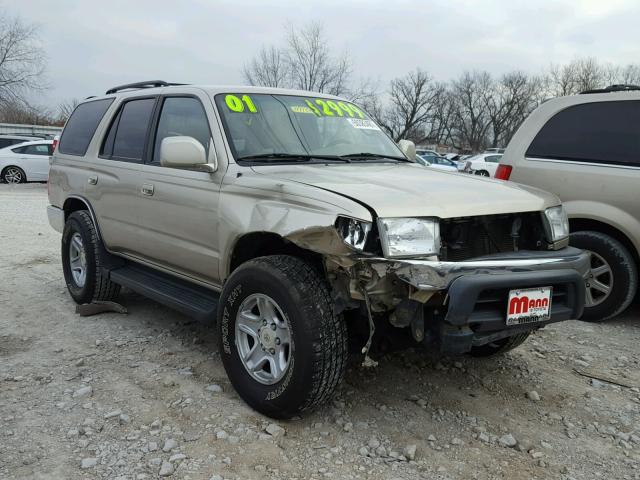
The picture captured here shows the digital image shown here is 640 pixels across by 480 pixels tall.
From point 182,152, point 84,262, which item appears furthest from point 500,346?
point 84,262

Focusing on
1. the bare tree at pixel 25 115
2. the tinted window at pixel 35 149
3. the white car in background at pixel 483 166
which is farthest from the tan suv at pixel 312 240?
the bare tree at pixel 25 115

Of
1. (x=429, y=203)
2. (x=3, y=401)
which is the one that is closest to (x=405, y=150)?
(x=429, y=203)

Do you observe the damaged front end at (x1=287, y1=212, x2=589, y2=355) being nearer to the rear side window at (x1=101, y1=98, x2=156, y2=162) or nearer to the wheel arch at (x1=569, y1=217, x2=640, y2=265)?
the rear side window at (x1=101, y1=98, x2=156, y2=162)

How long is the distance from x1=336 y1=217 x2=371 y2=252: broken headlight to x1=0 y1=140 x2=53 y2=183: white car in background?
17654 mm

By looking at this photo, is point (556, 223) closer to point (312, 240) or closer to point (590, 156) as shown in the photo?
point (312, 240)

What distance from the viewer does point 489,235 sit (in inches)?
121

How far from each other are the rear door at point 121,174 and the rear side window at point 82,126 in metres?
0.29

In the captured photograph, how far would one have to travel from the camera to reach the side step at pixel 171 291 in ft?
11.7

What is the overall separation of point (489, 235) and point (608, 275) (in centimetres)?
230

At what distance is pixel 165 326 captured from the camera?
453 centimetres

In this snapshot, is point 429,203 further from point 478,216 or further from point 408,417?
point 408,417

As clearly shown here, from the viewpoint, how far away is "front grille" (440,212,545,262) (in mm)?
2902

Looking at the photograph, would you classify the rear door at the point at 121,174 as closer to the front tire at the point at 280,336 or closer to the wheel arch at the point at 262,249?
the wheel arch at the point at 262,249

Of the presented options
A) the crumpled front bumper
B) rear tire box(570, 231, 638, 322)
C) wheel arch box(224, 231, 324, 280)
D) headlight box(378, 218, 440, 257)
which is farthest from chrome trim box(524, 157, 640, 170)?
wheel arch box(224, 231, 324, 280)
